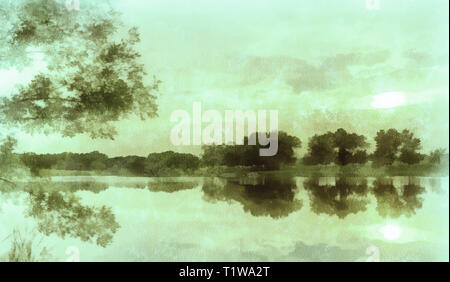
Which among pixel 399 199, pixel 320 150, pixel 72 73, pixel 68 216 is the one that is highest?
pixel 72 73

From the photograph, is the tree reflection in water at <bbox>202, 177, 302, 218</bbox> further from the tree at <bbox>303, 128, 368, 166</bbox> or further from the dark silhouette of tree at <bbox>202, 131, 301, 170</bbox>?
the tree at <bbox>303, 128, 368, 166</bbox>

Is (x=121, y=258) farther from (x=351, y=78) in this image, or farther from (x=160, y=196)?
(x=351, y=78)

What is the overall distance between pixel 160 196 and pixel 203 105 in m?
0.94

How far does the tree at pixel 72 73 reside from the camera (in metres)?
4.84

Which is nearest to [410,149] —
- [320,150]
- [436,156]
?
[436,156]

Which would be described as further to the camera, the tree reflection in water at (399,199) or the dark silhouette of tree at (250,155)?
the dark silhouette of tree at (250,155)

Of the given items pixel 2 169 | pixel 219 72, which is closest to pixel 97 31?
pixel 219 72

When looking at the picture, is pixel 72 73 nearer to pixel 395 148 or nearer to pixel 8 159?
pixel 8 159

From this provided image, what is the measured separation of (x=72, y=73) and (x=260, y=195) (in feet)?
7.06

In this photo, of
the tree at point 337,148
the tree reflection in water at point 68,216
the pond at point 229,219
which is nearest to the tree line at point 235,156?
the tree at point 337,148

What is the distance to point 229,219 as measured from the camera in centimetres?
467

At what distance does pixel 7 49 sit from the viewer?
4.83m

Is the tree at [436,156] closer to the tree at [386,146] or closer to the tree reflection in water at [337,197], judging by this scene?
the tree at [386,146]

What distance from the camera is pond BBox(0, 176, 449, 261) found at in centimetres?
461
